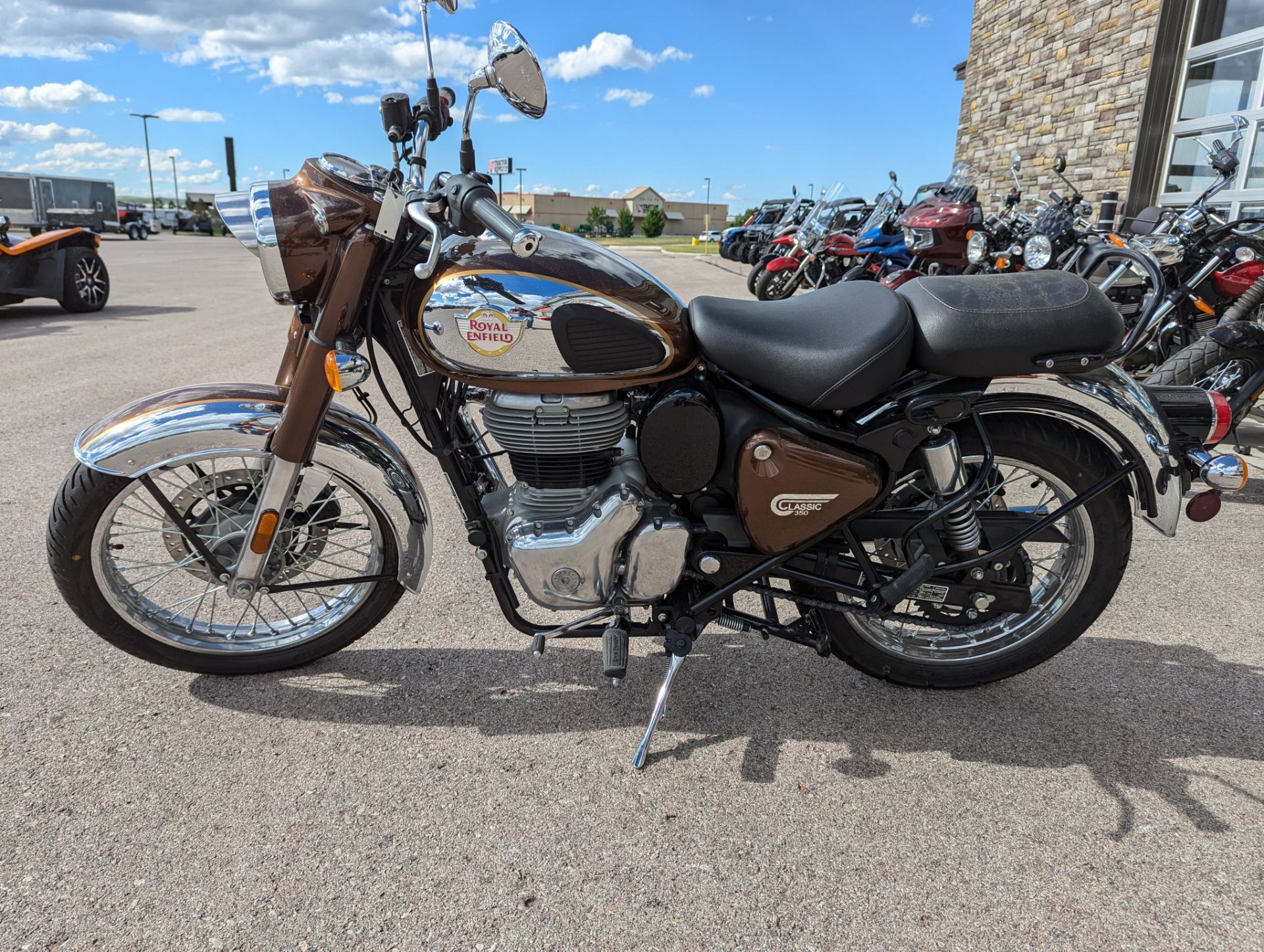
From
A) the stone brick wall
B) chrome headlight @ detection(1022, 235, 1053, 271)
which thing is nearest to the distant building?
the stone brick wall

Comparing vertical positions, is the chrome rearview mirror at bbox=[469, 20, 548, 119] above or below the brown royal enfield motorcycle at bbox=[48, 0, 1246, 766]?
above

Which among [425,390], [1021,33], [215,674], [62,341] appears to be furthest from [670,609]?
[1021,33]

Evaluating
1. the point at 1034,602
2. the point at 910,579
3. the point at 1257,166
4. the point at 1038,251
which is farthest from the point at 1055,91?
the point at 910,579

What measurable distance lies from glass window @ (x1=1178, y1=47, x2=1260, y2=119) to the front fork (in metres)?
10.9

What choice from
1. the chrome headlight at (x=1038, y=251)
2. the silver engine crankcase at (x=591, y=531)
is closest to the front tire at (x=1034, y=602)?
the silver engine crankcase at (x=591, y=531)

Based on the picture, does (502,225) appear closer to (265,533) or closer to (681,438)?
(681,438)

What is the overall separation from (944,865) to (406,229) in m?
1.89

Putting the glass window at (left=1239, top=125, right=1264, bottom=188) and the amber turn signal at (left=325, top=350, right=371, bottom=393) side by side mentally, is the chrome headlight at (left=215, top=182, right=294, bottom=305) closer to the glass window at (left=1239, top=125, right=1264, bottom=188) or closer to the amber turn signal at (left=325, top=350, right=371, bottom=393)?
the amber turn signal at (left=325, top=350, right=371, bottom=393)

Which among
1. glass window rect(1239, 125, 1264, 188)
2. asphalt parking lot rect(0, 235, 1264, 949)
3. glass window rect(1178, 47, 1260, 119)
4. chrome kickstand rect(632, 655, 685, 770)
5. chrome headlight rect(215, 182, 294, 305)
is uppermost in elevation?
glass window rect(1178, 47, 1260, 119)

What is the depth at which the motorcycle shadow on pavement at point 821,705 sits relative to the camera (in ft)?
7.34

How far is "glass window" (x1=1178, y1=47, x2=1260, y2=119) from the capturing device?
30.3 feet

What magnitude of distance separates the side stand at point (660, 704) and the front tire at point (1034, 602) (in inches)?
15.3

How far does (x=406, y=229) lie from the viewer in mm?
1924

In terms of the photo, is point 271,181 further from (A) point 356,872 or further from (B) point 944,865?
(B) point 944,865
